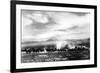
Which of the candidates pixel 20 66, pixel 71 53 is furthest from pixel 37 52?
pixel 71 53

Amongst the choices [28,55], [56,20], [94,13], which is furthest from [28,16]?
[94,13]

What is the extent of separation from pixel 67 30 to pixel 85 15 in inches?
11.7

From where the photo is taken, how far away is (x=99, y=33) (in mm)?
1896

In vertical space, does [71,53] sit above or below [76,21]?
below

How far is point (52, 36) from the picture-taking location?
1.75m

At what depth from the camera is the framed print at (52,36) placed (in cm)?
165

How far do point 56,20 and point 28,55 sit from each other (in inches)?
20.1

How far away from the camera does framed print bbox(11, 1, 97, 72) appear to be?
1649 millimetres

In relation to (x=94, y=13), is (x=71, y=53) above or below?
below

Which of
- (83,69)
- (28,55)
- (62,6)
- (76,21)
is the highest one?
(62,6)

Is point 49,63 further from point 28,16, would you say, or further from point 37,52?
point 28,16

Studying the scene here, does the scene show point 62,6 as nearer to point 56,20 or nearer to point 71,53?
point 56,20

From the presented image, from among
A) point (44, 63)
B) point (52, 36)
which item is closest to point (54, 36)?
point (52, 36)

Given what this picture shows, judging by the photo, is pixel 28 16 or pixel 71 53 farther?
pixel 71 53
